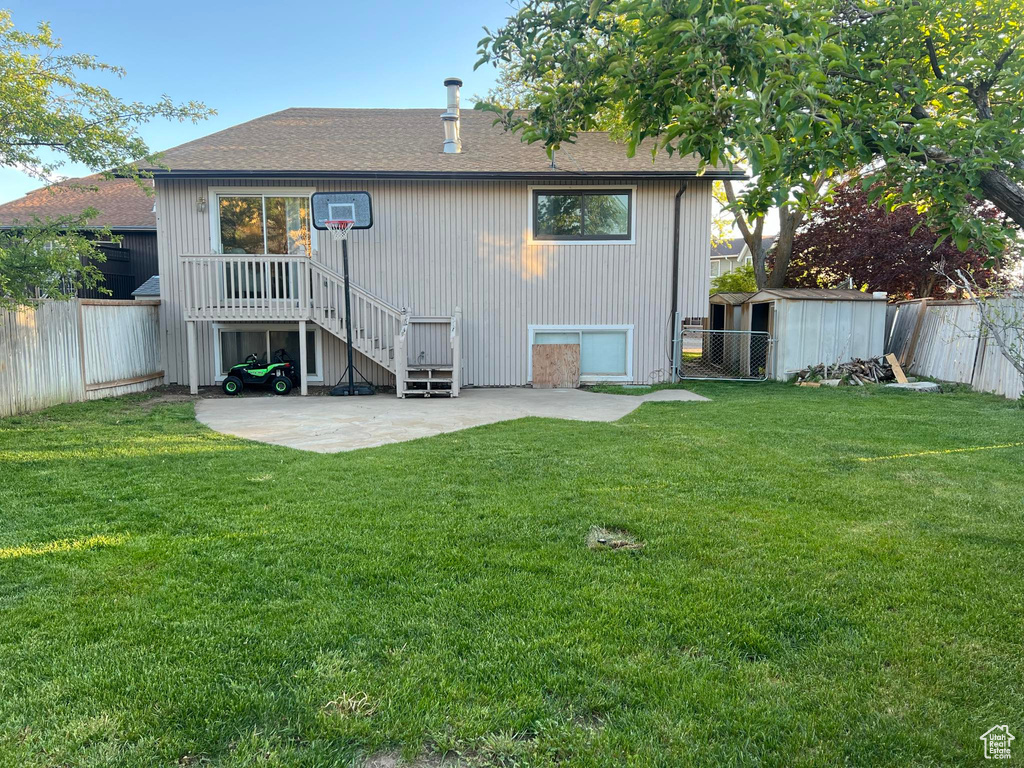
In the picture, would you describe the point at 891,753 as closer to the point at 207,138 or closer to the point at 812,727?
the point at 812,727

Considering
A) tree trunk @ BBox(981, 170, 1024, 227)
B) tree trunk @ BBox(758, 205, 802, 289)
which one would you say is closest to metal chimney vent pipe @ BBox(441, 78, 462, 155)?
tree trunk @ BBox(758, 205, 802, 289)

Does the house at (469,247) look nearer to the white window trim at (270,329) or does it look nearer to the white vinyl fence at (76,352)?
the white window trim at (270,329)

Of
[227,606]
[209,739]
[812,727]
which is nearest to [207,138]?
[227,606]

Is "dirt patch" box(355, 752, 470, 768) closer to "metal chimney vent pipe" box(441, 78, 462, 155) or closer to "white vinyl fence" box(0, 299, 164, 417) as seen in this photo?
"white vinyl fence" box(0, 299, 164, 417)

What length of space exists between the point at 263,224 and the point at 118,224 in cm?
650

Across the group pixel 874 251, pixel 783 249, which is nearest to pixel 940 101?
pixel 874 251

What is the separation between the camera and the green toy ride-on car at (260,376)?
10406 millimetres

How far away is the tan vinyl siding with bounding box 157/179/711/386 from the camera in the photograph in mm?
11281

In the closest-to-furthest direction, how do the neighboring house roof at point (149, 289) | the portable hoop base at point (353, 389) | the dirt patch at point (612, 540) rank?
the dirt patch at point (612, 540), the portable hoop base at point (353, 389), the neighboring house roof at point (149, 289)

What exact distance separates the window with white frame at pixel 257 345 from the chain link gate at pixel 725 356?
23.0 feet

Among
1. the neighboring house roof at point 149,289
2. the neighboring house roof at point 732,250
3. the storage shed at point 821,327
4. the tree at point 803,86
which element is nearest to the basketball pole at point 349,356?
the neighboring house roof at point 149,289

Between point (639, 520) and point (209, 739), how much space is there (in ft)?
8.86

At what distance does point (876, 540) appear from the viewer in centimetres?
361

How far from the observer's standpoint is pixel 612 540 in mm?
3629
